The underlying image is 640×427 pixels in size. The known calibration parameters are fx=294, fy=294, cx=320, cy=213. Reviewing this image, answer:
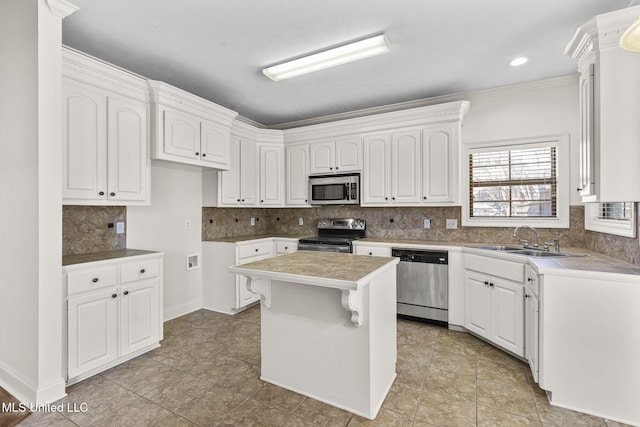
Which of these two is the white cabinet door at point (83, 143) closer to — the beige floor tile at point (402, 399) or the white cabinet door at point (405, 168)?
the beige floor tile at point (402, 399)

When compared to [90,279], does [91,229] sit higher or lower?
higher

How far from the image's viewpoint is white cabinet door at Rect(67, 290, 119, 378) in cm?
218

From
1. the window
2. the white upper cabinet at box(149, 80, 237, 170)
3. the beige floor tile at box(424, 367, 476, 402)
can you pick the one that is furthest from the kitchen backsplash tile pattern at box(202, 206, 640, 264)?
the beige floor tile at box(424, 367, 476, 402)

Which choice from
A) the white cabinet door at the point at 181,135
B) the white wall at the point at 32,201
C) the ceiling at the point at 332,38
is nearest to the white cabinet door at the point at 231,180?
the white cabinet door at the point at 181,135

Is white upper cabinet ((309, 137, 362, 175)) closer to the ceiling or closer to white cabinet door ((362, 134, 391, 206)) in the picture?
white cabinet door ((362, 134, 391, 206))

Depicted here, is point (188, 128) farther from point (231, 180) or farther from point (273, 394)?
point (273, 394)

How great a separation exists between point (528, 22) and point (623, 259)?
1980mm

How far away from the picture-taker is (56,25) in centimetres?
201

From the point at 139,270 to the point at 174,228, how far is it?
107 centimetres

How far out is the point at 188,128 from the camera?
321 cm

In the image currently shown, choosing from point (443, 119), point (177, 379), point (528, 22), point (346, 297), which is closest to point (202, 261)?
point (177, 379)

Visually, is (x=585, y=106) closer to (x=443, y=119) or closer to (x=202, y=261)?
(x=443, y=119)

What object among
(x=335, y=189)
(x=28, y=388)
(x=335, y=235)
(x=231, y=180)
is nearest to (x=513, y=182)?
(x=335, y=189)

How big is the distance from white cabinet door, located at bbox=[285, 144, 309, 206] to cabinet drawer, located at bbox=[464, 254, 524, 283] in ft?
7.54
